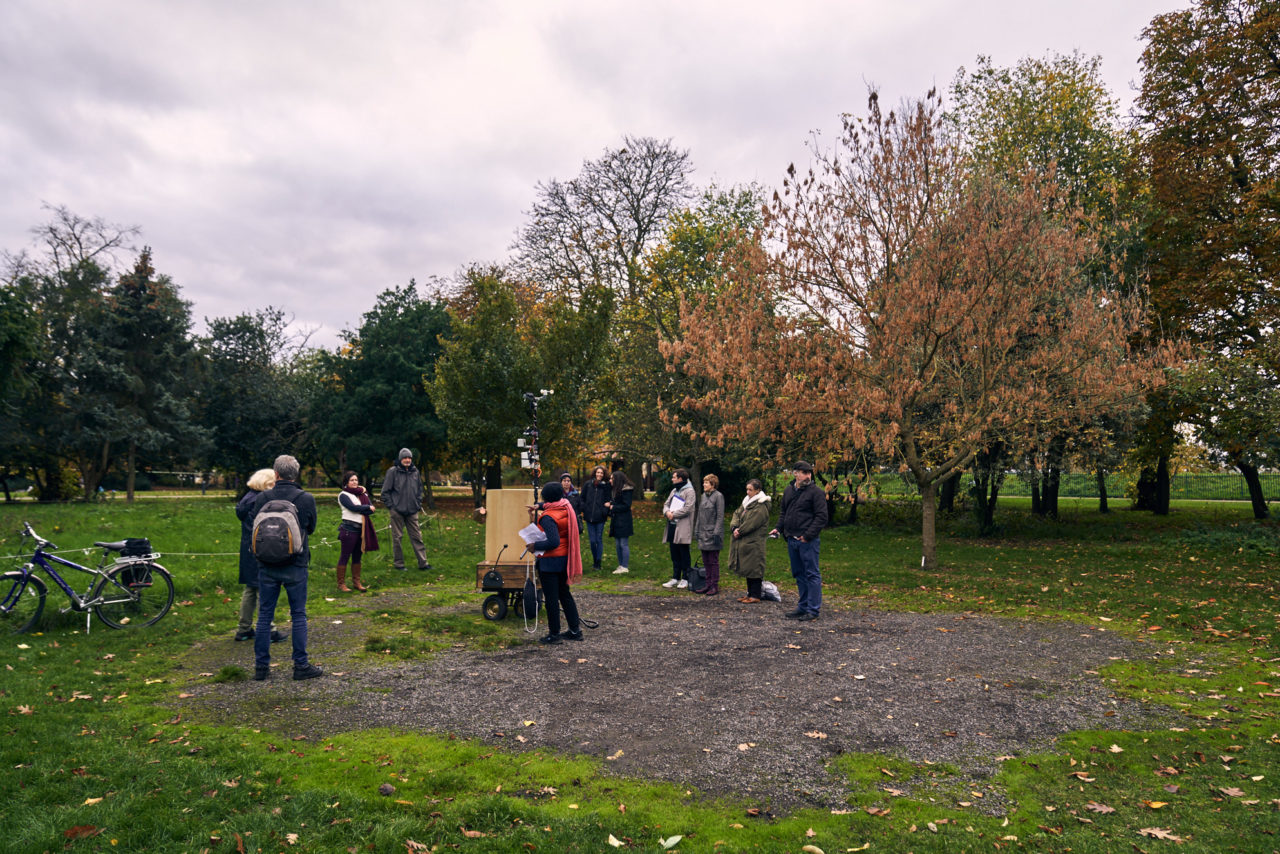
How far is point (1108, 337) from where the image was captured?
14250 millimetres

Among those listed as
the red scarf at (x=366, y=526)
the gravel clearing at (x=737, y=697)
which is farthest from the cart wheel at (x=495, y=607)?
the red scarf at (x=366, y=526)

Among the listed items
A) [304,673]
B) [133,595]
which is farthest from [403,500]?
[304,673]

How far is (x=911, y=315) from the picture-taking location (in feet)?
43.4

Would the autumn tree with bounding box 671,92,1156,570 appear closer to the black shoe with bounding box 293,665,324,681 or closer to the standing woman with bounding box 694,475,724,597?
the standing woman with bounding box 694,475,724,597

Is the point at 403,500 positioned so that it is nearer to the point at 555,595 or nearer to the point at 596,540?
the point at 596,540

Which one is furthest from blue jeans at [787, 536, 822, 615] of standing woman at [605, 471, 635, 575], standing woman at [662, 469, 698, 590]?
standing woman at [605, 471, 635, 575]

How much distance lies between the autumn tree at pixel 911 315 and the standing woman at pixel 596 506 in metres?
→ 2.64

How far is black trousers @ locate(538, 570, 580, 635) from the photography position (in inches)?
327

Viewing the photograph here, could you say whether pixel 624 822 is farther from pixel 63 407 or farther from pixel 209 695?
pixel 63 407

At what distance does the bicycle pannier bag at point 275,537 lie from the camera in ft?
22.3

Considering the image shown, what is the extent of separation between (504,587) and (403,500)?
472 centimetres

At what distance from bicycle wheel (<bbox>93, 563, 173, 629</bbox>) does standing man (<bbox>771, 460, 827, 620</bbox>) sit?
25.6 feet

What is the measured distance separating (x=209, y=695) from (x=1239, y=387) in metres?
18.5

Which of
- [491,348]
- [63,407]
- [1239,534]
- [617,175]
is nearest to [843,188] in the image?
[1239,534]
